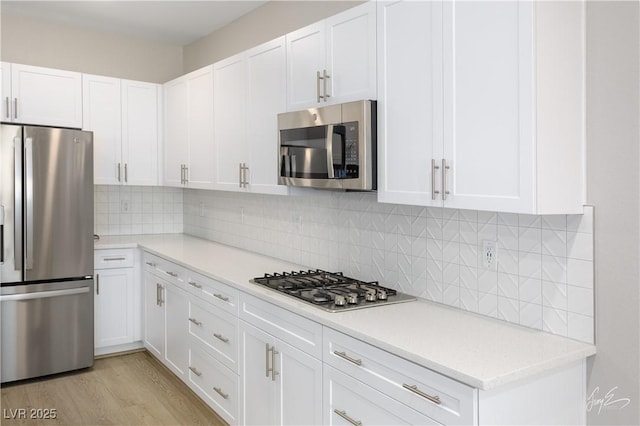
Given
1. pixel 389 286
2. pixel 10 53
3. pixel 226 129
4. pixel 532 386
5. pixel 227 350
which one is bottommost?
pixel 227 350

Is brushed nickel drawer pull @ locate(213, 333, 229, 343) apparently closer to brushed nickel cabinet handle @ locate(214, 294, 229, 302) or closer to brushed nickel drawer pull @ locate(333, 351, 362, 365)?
brushed nickel cabinet handle @ locate(214, 294, 229, 302)

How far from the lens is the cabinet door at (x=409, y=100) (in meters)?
2.04

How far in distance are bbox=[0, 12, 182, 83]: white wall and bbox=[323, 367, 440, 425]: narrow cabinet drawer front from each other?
3848 millimetres

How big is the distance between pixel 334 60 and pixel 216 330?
67.6 inches

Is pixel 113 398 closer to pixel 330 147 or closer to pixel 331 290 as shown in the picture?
pixel 331 290

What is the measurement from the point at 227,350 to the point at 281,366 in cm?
63

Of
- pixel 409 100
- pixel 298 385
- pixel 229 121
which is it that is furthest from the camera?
pixel 229 121

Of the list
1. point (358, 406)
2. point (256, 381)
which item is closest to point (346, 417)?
point (358, 406)

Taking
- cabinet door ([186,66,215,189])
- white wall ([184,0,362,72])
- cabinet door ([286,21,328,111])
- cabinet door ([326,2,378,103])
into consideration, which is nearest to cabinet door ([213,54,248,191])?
cabinet door ([186,66,215,189])

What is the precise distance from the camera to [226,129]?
372cm

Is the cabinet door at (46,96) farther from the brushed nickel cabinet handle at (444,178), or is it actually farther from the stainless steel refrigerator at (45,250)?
the brushed nickel cabinet handle at (444,178)

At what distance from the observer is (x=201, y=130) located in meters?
4.11

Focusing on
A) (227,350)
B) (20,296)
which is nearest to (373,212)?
(227,350)

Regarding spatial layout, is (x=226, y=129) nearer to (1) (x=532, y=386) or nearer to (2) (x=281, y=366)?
(2) (x=281, y=366)
